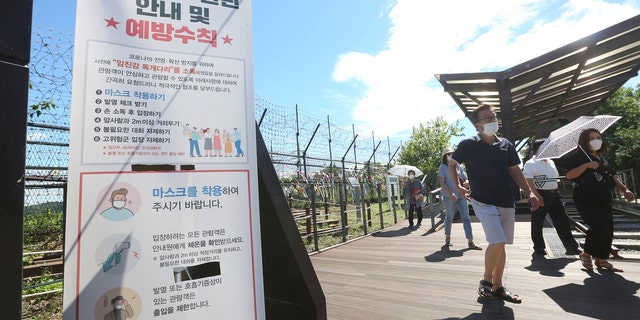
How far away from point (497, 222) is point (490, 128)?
0.90 metres

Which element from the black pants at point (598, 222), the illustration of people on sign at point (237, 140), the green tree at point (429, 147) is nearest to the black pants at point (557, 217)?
the black pants at point (598, 222)

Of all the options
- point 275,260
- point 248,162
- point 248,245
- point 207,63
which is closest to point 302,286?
point 275,260

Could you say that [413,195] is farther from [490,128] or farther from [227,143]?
[227,143]

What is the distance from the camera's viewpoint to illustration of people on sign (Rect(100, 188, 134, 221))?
4.73 ft

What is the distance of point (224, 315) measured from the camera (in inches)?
61.4

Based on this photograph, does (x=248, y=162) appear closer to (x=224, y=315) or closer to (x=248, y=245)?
(x=248, y=245)

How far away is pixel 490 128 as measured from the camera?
303 cm

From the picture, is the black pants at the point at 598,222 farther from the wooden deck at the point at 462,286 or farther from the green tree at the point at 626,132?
the green tree at the point at 626,132

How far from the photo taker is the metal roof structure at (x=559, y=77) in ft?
23.5

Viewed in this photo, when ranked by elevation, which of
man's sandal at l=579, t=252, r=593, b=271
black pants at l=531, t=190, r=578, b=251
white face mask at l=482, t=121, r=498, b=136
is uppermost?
white face mask at l=482, t=121, r=498, b=136

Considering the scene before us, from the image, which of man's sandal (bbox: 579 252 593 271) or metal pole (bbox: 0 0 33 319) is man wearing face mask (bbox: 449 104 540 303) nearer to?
man's sandal (bbox: 579 252 593 271)

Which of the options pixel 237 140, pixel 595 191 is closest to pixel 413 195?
pixel 595 191

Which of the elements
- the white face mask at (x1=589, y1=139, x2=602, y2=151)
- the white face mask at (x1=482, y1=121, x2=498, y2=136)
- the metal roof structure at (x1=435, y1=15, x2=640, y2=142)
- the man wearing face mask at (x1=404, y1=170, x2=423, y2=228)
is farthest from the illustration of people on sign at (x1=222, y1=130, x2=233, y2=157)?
the metal roof structure at (x1=435, y1=15, x2=640, y2=142)

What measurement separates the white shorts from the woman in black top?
1374mm
